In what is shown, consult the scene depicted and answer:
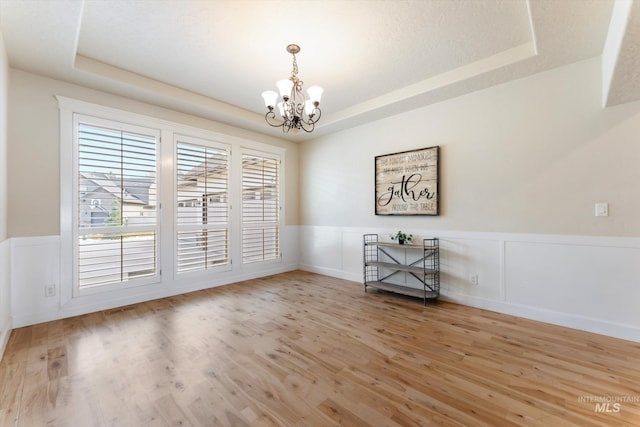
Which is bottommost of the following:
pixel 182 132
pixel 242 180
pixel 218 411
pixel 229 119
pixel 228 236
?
pixel 218 411

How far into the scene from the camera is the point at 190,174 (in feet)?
13.5

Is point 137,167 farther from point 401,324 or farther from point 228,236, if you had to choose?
point 401,324

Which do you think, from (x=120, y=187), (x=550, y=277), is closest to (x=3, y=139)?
(x=120, y=187)

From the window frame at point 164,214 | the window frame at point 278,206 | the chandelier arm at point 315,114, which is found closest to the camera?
the chandelier arm at point 315,114

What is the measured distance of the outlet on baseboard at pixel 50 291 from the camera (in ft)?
9.82

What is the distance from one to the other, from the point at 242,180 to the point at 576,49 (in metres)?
4.58

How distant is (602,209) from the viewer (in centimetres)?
264

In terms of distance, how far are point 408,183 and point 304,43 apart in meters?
2.37

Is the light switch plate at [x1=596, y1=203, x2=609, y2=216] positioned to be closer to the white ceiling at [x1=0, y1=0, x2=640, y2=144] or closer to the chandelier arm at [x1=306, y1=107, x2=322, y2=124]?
the white ceiling at [x1=0, y1=0, x2=640, y2=144]

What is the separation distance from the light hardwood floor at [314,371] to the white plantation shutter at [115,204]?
1.86ft

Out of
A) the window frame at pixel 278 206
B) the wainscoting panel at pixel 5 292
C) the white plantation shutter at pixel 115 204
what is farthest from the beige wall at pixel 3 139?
the window frame at pixel 278 206

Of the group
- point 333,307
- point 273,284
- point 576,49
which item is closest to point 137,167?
point 273,284

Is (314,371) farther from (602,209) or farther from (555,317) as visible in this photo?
(602,209)

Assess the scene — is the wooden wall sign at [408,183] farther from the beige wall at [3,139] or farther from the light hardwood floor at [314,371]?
the beige wall at [3,139]
